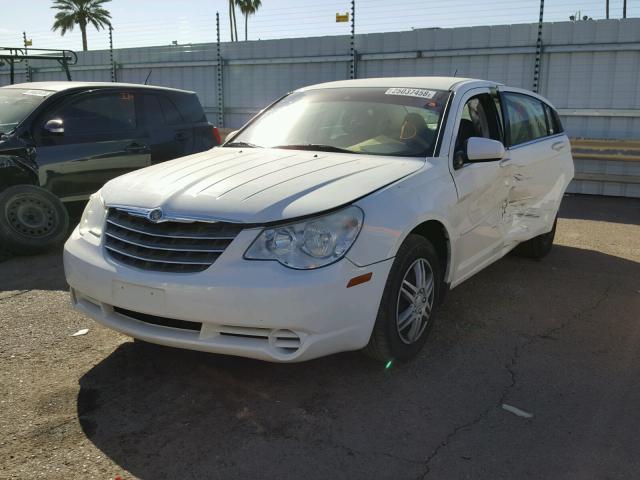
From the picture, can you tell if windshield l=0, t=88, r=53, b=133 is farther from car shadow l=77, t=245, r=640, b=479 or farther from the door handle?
car shadow l=77, t=245, r=640, b=479

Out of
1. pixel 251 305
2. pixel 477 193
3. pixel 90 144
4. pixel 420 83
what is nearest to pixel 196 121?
pixel 90 144

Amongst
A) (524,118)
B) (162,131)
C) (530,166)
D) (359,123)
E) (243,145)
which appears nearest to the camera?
(359,123)

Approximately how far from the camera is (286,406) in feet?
10.2

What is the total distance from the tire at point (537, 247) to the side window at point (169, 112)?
13.9ft

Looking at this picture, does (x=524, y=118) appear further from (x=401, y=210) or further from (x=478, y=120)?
(x=401, y=210)

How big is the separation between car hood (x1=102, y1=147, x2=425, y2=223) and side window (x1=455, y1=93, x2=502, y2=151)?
2.09ft

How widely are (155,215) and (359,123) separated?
69.0 inches

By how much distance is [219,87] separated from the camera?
1352 cm

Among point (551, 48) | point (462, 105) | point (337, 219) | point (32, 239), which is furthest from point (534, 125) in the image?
point (551, 48)

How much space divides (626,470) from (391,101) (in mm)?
2729

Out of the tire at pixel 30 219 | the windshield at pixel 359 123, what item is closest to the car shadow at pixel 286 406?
the windshield at pixel 359 123

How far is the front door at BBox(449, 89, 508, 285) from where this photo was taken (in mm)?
3996

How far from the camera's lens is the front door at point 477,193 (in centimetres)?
400

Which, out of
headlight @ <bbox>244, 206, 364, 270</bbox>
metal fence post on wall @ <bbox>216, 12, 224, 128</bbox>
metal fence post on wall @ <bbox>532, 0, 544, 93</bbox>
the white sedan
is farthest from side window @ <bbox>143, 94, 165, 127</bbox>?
metal fence post on wall @ <bbox>532, 0, 544, 93</bbox>
